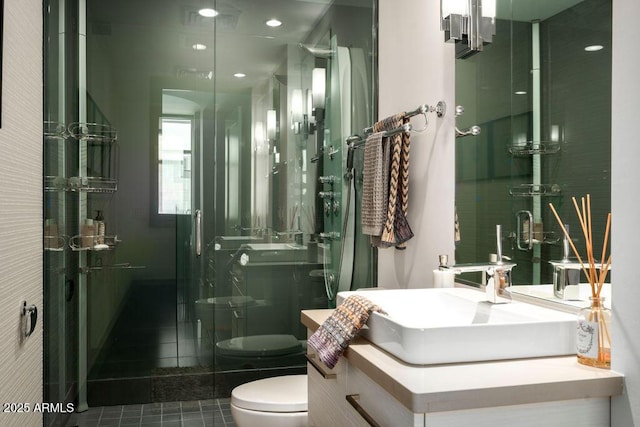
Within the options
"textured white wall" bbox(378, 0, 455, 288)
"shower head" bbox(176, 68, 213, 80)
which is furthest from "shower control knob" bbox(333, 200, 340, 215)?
"shower head" bbox(176, 68, 213, 80)

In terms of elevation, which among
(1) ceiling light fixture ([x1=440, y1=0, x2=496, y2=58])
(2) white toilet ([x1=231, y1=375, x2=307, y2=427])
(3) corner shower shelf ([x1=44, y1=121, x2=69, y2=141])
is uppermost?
(1) ceiling light fixture ([x1=440, y1=0, x2=496, y2=58])

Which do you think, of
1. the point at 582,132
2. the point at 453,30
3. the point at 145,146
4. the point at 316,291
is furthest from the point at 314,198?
the point at 582,132

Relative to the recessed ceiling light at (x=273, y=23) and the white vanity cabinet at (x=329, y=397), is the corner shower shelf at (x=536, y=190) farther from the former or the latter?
the recessed ceiling light at (x=273, y=23)

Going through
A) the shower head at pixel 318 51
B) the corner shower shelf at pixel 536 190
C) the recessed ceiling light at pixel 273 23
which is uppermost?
the recessed ceiling light at pixel 273 23

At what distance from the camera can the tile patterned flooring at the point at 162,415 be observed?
114 inches

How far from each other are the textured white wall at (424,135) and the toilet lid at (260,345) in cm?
67

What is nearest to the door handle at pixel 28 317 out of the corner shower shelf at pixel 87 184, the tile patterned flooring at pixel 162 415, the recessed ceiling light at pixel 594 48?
the corner shower shelf at pixel 87 184

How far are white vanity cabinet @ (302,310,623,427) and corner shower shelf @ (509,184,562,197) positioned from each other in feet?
1.65

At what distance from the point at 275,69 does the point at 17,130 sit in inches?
59.1

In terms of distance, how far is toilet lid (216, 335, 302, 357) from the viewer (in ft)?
10.3

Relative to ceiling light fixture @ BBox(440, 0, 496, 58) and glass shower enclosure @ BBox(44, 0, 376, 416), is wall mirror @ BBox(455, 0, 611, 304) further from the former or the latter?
glass shower enclosure @ BBox(44, 0, 376, 416)

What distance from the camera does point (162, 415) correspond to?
118 inches

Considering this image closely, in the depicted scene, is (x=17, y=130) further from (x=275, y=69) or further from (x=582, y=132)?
(x=582, y=132)

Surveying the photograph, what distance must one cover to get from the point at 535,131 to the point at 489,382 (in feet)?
2.82
